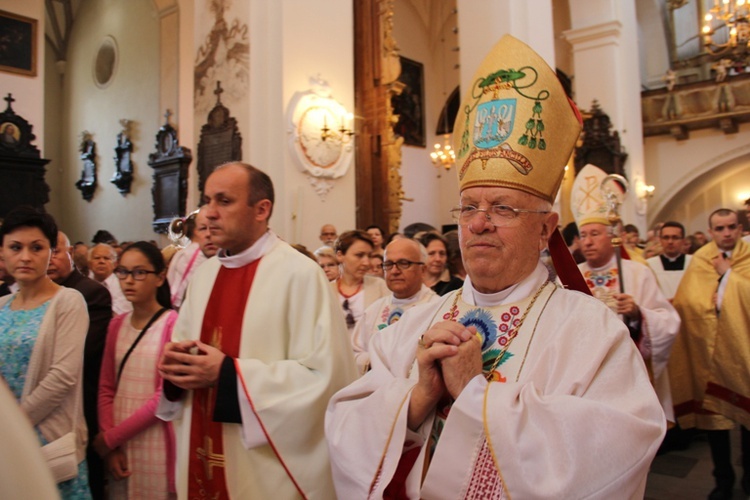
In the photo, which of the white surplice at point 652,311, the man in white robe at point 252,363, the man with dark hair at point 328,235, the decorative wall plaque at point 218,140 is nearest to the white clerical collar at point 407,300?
the white surplice at point 652,311

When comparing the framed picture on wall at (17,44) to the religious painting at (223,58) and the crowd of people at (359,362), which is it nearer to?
the religious painting at (223,58)

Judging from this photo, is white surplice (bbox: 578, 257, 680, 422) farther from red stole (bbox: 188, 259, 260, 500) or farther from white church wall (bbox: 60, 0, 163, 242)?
white church wall (bbox: 60, 0, 163, 242)

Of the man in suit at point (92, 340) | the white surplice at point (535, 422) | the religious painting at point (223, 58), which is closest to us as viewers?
the white surplice at point (535, 422)

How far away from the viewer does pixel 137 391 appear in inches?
125

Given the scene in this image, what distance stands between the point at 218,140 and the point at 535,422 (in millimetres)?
7148

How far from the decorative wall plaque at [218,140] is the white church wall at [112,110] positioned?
20.2 ft

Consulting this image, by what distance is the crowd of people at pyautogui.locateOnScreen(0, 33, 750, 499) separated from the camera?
5.38 feet

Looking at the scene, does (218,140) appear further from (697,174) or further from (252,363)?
(697,174)

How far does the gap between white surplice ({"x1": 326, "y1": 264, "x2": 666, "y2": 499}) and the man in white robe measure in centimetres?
49

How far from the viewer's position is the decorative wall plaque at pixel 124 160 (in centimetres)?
1468

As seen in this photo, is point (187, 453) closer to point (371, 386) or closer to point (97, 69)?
point (371, 386)

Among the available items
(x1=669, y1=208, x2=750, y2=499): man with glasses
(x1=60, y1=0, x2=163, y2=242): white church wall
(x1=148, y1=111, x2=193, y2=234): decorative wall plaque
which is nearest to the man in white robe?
(x1=669, y1=208, x2=750, y2=499): man with glasses

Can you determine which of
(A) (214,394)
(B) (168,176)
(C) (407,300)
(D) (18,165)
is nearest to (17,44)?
(D) (18,165)

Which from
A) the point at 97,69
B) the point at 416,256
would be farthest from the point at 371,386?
the point at 97,69
